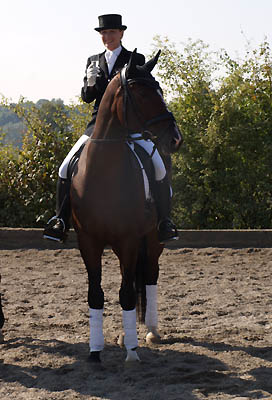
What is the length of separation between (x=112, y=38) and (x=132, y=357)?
295cm

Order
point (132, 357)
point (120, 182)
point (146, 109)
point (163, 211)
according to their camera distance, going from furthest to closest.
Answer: point (163, 211), point (132, 357), point (120, 182), point (146, 109)

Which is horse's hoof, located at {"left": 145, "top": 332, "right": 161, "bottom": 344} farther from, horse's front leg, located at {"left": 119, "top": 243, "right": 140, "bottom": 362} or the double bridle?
the double bridle

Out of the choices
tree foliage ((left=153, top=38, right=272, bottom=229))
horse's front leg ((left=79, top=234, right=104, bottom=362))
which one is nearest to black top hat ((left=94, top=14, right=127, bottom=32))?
horse's front leg ((left=79, top=234, right=104, bottom=362))

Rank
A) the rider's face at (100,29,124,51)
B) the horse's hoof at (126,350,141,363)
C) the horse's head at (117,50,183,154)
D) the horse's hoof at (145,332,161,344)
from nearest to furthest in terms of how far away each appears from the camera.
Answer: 1. the horse's head at (117,50,183,154)
2. the horse's hoof at (126,350,141,363)
3. the rider's face at (100,29,124,51)
4. the horse's hoof at (145,332,161,344)

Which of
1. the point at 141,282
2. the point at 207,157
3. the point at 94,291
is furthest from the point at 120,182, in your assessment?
the point at 207,157

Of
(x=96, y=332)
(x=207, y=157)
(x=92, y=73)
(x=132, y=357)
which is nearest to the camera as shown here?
(x=132, y=357)

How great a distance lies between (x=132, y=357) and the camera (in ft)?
18.1

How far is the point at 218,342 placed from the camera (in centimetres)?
612

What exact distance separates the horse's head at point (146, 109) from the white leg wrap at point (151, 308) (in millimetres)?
2001

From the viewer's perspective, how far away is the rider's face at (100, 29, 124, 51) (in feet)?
19.6

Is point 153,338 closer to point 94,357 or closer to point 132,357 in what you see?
point 132,357

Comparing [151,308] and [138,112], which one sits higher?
[138,112]

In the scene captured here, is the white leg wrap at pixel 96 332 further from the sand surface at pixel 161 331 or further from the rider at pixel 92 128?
the rider at pixel 92 128

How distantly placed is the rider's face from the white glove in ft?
0.79
